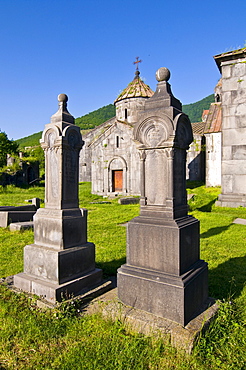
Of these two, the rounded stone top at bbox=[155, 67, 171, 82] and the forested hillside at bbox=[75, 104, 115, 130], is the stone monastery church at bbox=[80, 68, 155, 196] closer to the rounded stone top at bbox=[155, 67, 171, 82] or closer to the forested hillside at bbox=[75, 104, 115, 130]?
the rounded stone top at bbox=[155, 67, 171, 82]

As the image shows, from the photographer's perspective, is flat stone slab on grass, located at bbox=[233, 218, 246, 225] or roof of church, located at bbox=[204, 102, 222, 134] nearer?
flat stone slab on grass, located at bbox=[233, 218, 246, 225]

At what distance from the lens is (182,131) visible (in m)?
3.31

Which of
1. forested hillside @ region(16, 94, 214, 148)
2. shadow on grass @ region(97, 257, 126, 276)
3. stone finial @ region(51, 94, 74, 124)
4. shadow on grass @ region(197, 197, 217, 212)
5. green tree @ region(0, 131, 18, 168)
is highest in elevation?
forested hillside @ region(16, 94, 214, 148)

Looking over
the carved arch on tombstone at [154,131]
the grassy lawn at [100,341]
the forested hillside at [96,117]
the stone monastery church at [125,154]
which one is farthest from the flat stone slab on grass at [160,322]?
the forested hillside at [96,117]

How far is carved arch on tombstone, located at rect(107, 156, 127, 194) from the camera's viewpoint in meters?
18.0

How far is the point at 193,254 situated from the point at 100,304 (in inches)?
55.2

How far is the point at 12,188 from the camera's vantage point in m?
22.2

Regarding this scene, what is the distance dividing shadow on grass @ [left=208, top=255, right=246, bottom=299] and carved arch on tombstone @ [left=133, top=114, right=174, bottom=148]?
2.07 m

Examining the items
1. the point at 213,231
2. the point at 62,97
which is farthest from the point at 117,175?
the point at 62,97

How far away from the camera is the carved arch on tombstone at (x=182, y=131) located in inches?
122

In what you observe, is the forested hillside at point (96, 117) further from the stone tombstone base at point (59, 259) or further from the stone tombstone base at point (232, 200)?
the stone tombstone base at point (59, 259)

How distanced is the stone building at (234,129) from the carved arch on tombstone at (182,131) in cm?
798

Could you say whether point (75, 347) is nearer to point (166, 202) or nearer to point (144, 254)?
point (144, 254)

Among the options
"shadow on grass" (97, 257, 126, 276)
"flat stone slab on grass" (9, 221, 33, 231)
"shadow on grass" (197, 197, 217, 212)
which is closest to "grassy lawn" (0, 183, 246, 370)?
"shadow on grass" (97, 257, 126, 276)
